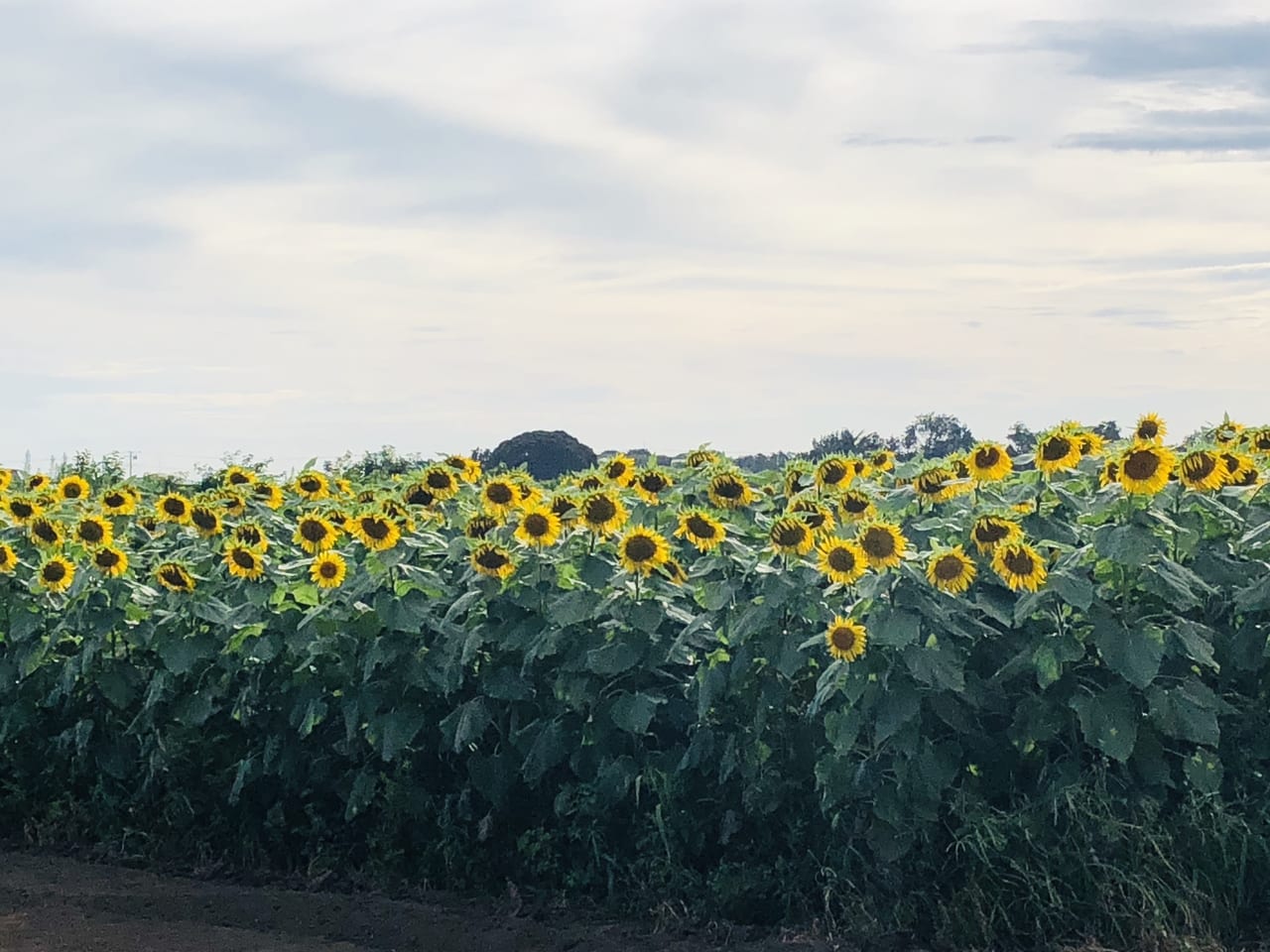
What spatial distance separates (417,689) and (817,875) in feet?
5.57

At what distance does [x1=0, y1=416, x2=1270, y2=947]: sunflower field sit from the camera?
5.02 meters

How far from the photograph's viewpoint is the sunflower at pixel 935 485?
6.20 metres

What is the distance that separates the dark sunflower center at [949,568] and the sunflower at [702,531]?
907 millimetres

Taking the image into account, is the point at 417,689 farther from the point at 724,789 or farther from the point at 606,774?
the point at 724,789

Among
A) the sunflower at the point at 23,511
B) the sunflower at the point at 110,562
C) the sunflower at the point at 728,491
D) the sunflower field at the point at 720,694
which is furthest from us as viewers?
the sunflower at the point at 23,511

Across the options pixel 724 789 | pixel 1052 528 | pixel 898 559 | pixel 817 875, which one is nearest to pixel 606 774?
pixel 724 789

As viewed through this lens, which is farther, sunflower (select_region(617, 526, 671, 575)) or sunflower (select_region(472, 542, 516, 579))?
sunflower (select_region(472, 542, 516, 579))

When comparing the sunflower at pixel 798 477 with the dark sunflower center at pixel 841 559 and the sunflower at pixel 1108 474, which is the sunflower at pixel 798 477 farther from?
the dark sunflower center at pixel 841 559

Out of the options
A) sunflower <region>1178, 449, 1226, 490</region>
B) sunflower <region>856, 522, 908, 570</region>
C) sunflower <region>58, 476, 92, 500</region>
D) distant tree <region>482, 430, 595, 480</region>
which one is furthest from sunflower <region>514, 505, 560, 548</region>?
distant tree <region>482, 430, 595, 480</region>

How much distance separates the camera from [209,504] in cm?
739

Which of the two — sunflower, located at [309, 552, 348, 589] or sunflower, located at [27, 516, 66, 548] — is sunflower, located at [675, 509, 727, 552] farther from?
sunflower, located at [27, 516, 66, 548]

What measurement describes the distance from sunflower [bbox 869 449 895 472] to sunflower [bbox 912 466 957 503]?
1142 millimetres

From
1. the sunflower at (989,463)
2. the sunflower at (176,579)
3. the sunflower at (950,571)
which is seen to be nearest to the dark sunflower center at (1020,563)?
the sunflower at (950,571)

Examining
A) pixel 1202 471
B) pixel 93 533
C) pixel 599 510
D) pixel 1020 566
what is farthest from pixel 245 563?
pixel 1202 471
